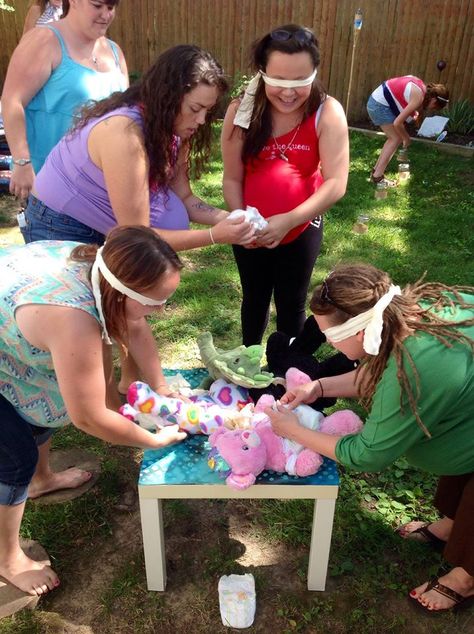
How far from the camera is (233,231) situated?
2.40 metres

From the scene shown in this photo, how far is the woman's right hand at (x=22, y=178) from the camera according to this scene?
2.71 meters

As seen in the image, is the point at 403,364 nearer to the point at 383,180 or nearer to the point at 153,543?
the point at 153,543

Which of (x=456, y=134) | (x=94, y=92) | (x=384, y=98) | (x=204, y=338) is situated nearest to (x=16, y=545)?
(x=204, y=338)

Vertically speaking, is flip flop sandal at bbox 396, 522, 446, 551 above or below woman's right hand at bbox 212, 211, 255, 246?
below

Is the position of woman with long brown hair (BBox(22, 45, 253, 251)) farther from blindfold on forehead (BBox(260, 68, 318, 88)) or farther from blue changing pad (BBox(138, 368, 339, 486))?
blue changing pad (BBox(138, 368, 339, 486))

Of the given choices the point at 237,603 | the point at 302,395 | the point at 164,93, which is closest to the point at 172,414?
the point at 302,395

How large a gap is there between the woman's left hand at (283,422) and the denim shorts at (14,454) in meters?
0.83

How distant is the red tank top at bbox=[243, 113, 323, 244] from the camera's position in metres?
2.58

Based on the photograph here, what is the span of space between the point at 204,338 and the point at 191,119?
960 mm

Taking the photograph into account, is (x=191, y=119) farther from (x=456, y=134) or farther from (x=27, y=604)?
(x=456, y=134)

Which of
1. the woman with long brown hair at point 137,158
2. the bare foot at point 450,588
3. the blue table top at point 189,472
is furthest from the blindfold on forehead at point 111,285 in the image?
the bare foot at point 450,588

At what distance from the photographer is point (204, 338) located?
2625 millimetres

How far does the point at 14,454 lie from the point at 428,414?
133cm

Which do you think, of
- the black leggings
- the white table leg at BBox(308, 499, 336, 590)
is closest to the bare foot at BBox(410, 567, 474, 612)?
the white table leg at BBox(308, 499, 336, 590)
